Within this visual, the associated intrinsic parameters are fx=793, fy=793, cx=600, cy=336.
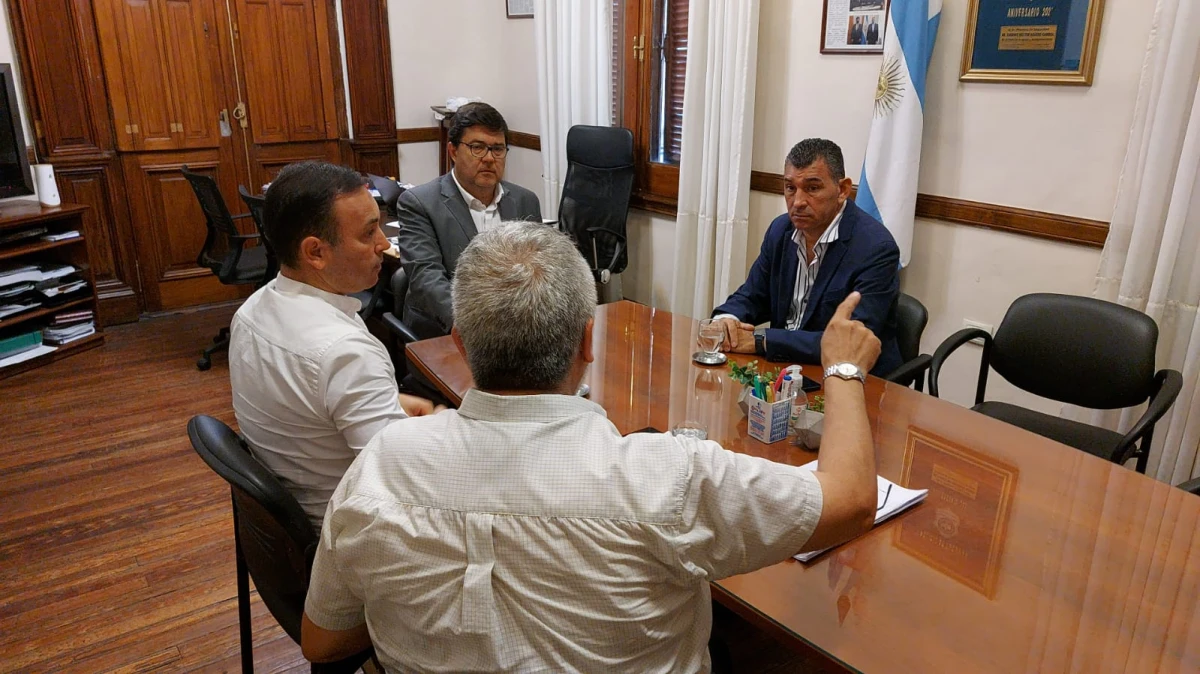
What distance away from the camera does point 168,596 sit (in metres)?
2.47

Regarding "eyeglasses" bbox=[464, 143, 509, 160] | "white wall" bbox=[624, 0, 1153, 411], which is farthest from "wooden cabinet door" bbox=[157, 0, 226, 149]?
"white wall" bbox=[624, 0, 1153, 411]

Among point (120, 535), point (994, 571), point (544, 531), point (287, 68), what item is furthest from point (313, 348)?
point (287, 68)

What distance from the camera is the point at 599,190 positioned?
177 inches

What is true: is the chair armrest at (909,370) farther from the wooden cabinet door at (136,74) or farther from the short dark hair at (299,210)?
the wooden cabinet door at (136,74)

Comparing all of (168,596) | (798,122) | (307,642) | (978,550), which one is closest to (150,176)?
(168,596)

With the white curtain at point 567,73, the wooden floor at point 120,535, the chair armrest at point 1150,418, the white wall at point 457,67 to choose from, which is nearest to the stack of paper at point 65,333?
the wooden floor at point 120,535

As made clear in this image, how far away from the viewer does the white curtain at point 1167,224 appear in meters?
2.30

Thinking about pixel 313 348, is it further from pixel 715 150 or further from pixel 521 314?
pixel 715 150

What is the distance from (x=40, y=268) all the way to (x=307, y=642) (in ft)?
13.8

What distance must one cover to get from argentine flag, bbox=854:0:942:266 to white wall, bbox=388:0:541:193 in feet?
9.42

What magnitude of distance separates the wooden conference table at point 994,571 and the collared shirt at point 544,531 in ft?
0.86

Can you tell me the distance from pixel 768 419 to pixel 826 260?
0.93 metres

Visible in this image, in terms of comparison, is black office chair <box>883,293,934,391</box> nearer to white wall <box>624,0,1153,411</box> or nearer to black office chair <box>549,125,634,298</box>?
white wall <box>624,0,1153,411</box>

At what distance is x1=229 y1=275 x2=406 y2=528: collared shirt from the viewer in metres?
1.49
